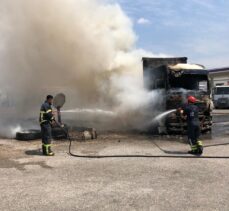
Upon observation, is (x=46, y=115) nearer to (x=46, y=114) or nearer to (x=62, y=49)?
(x=46, y=114)

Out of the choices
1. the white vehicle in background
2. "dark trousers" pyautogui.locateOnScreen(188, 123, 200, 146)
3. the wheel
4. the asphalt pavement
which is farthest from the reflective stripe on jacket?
the white vehicle in background

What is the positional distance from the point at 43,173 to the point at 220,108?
92.0 feet

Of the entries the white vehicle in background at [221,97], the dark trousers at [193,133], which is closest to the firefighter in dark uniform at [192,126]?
the dark trousers at [193,133]

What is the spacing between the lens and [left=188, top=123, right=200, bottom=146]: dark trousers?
10488 mm

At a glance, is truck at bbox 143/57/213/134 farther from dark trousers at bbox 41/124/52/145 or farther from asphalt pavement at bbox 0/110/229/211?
dark trousers at bbox 41/124/52/145

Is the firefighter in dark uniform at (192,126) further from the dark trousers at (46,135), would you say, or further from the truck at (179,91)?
the dark trousers at (46,135)

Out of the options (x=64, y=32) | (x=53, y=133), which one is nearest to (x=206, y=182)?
(x=53, y=133)

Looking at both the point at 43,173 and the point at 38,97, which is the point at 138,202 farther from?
the point at 38,97

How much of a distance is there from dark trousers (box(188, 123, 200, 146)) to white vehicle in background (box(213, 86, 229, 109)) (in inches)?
947

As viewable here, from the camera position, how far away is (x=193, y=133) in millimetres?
10562

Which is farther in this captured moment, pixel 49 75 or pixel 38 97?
pixel 38 97

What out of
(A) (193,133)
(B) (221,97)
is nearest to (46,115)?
(A) (193,133)

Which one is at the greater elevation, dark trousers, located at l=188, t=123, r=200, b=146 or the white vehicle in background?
the white vehicle in background

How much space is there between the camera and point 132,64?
19.4m
